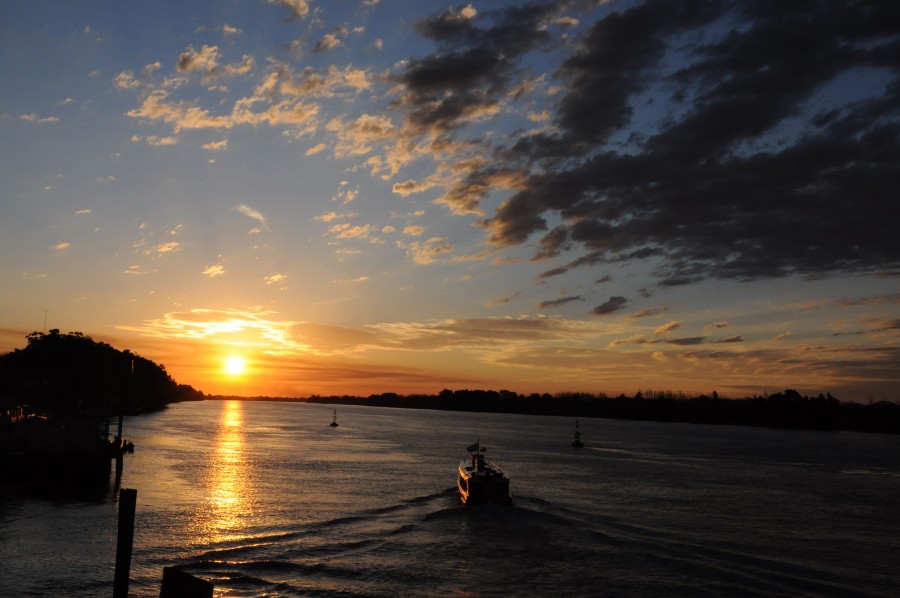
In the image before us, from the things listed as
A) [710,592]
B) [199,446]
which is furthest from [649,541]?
[199,446]

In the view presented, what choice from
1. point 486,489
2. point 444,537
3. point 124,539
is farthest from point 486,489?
point 124,539

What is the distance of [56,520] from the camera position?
40.7 metres

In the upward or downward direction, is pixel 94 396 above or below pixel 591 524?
above

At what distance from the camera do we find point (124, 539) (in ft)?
61.2

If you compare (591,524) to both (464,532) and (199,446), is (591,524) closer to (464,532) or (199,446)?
(464,532)

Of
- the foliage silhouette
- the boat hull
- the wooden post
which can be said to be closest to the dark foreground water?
the boat hull

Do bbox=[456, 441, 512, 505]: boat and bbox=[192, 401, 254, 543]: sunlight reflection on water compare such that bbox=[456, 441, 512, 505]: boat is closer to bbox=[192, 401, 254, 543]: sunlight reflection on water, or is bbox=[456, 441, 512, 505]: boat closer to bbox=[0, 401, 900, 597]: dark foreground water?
bbox=[0, 401, 900, 597]: dark foreground water

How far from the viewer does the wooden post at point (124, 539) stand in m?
18.2

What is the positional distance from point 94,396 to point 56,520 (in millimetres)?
74017

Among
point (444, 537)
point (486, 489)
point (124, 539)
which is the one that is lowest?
point (444, 537)

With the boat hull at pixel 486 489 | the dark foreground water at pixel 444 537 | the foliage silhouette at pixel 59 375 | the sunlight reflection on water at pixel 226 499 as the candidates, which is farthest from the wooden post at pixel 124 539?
the foliage silhouette at pixel 59 375

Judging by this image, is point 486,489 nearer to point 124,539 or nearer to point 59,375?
point 124,539

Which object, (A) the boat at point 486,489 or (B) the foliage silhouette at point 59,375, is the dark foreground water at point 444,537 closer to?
(A) the boat at point 486,489

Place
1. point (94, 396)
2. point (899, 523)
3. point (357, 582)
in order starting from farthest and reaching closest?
point (94, 396) < point (899, 523) < point (357, 582)
